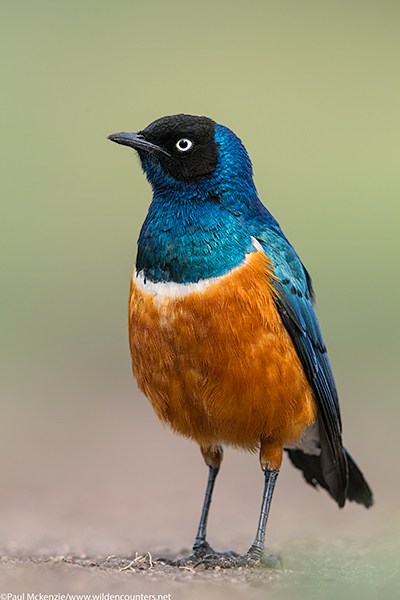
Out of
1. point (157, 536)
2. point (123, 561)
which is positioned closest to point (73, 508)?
point (157, 536)

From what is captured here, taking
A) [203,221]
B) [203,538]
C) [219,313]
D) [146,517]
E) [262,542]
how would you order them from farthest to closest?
1. [146,517]
2. [203,538]
3. [262,542]
4. [203,221]
5. [219,313]

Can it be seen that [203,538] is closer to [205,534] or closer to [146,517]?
[205,534]

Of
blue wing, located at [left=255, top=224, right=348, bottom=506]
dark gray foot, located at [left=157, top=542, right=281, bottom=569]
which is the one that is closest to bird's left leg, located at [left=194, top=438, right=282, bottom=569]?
dark gray foot, located at [left=157, top=542, right=281, bottom=569]

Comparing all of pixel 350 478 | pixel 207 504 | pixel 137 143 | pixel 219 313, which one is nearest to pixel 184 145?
pixel 137 143

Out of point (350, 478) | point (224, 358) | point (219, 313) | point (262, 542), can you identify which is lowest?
point (262, 542)

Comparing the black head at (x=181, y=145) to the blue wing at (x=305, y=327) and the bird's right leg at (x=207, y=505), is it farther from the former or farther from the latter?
the bird's right leg at (x=207, y=505)

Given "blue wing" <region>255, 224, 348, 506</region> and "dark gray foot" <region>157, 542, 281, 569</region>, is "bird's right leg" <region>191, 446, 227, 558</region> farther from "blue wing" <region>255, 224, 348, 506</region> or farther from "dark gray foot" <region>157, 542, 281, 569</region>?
"blue wing" <region>255, 224, 348, 506</region>
